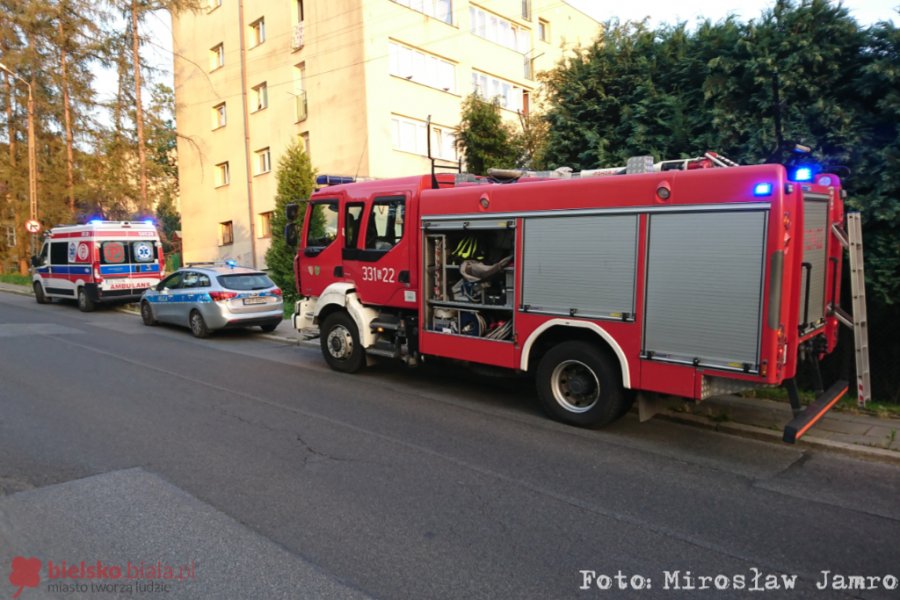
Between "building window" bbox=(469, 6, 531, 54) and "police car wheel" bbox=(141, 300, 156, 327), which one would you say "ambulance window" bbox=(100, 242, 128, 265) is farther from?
"building window" bbox=(469, 6, 531, 54)

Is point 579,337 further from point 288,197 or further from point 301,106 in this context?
point 301,106

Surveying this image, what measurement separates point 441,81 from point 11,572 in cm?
2185

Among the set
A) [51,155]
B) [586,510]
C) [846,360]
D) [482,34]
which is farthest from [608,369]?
[51,155]

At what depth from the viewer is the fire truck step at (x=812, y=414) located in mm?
4852

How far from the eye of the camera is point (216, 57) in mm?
26469

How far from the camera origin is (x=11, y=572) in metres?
3.30

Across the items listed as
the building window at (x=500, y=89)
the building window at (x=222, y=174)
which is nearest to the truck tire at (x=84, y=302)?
the building window at (x=222, y=174)

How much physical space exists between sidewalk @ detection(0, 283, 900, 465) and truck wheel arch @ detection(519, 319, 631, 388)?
96cm

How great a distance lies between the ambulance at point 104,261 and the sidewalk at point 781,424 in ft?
51.3

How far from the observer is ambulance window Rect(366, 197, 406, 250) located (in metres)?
7.66

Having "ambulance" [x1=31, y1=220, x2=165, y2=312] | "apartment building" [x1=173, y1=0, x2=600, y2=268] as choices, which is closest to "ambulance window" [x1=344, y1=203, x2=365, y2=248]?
"ambulance" [x1=31, y1=220, x2=165, y2=312]

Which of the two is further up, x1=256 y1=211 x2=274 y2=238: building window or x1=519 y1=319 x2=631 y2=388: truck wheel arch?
x1=256 y1=211 x2=274 y2=238: building window

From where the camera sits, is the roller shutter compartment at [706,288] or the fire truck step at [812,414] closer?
the roller shutter compartment at [706,288]

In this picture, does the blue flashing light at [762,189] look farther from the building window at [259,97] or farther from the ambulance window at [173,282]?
the building window at [259,97]
